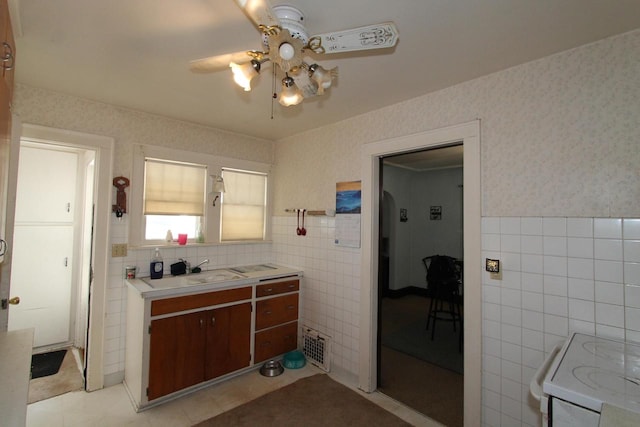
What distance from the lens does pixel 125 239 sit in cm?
262

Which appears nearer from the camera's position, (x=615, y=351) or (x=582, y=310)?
(x=615, y=351)

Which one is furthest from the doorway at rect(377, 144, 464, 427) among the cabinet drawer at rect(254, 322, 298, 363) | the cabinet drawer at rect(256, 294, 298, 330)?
the cabinet drawer at rect(256, 294, 298, 330)

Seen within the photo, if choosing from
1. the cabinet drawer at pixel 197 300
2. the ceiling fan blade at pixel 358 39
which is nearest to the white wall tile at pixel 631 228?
the ceiling fan blade at pixel 358 39

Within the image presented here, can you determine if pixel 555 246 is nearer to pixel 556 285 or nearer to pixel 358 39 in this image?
pixel 556 285

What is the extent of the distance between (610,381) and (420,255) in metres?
4.74

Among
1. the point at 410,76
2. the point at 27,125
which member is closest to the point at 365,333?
the point at 410,76

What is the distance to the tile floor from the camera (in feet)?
6.86

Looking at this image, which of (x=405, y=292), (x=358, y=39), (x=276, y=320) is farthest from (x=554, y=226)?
(x=405, y=292)

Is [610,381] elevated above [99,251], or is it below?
below

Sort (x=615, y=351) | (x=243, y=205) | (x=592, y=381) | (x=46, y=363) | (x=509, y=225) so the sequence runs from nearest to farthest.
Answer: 1. (x=592, y=381)
2. (x=615, y=351)
3. (x=509, y=225)
4. (x=46, y=363)
5. (x=243, y=205)

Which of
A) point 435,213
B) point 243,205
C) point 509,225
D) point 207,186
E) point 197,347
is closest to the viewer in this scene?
point 509,225

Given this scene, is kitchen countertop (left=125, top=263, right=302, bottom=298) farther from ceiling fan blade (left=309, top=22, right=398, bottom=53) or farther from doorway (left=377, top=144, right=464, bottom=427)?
ceiling fan blade (left=309, top=22, right=398, bottom=53)

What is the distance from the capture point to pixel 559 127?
5.38ft

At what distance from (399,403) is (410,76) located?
2.47m
